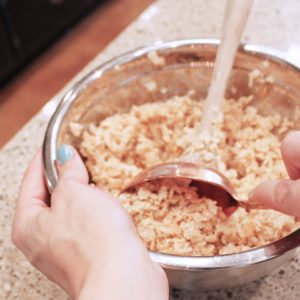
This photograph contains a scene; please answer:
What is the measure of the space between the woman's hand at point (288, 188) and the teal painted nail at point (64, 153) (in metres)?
0.27

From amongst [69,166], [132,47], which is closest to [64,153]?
[69,166]

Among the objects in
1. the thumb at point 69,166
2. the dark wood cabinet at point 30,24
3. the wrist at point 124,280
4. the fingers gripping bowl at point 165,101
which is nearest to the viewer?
the wrist at point 124,280

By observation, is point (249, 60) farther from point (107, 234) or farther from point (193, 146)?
point (107, 234)

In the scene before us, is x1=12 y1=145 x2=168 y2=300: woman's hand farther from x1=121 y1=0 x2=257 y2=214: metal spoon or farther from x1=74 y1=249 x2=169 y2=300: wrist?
x1=121 y1=0 x2=257 y2=214: metal spoon

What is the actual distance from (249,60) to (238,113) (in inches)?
3.8

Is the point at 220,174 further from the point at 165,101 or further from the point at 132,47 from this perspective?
the point at 132,47

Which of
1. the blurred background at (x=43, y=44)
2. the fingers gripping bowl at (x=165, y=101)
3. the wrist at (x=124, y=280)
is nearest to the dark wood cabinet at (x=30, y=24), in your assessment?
the blurred background at (x=43, y=44)

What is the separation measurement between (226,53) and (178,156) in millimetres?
193

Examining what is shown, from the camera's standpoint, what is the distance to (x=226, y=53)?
685mm

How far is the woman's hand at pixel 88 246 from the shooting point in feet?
1.51

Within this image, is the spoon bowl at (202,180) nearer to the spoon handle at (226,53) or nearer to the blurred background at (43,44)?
the spoon handle at (226,53)

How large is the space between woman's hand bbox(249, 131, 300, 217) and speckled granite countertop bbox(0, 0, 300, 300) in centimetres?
16

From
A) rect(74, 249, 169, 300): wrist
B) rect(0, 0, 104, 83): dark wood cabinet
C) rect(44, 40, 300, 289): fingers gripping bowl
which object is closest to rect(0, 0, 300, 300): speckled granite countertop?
rect(44, 40, 300, 289): fingers gripping bowl

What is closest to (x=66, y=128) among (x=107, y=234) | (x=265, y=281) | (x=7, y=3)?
(x=107, y=234)
